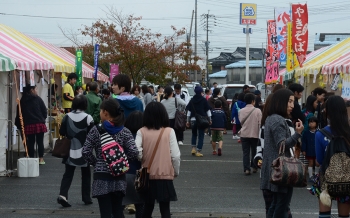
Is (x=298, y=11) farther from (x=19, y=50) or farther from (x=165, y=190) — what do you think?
(x=165, y=190)

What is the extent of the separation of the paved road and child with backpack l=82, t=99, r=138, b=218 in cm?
241

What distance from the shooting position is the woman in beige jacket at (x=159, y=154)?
6832 mm

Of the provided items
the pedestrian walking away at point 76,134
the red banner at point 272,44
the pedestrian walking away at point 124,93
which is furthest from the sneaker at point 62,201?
the red banner at point 272,44

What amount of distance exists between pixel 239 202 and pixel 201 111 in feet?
19.7

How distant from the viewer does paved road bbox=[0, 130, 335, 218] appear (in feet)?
30.3

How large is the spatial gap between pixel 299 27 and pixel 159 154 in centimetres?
1202

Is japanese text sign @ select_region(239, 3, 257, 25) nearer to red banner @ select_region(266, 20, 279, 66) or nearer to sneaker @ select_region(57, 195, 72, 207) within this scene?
red banner @ select_region(266, 20, 279, 66)

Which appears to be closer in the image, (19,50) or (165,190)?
(165,190)

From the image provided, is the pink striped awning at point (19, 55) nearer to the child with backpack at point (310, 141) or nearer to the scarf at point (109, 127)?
the child with backpack at point (310, 141)

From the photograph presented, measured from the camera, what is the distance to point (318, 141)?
6.41 meters

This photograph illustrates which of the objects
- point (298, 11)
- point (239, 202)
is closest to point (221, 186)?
point (239, 202)

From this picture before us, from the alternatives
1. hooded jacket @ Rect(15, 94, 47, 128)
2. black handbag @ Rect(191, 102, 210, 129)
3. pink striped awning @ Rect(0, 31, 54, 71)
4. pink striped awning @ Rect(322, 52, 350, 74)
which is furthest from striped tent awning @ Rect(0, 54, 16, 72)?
pink striped awning @ Rect(322, 52, 350, 74)

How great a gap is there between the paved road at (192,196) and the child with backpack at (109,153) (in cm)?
241

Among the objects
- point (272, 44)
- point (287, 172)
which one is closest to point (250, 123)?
point (287, 172)
